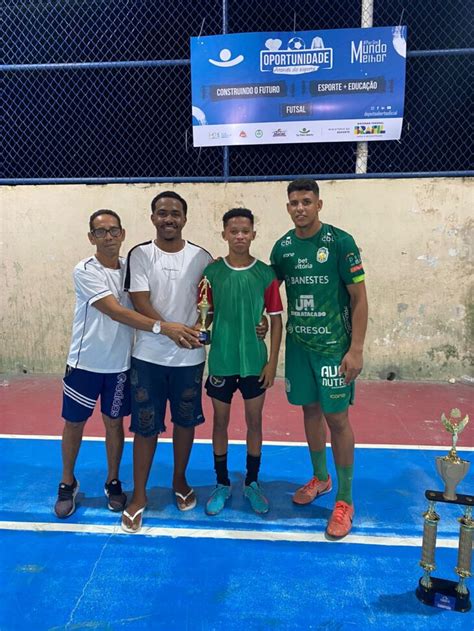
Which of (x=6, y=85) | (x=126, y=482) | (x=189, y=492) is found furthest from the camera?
(x=6, y=85)

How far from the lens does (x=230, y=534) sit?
2.76m

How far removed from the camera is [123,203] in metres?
5.72

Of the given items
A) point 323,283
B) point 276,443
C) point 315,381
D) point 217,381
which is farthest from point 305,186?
point 276,443

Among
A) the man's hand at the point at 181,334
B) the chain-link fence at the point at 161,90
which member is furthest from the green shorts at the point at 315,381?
the chain-link fence at the point at 161,90

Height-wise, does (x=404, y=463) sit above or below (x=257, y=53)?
below

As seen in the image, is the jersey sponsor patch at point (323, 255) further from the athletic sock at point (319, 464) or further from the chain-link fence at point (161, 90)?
the chain-link fence at point (161, 90)

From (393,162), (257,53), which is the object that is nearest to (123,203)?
(257,53)

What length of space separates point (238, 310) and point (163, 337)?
Result: 447 mm

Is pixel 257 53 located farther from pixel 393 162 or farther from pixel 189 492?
pixel 189 492

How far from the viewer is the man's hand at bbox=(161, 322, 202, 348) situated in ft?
8.44

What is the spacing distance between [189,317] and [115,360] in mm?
514

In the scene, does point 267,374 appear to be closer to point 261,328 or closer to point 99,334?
point 261,328

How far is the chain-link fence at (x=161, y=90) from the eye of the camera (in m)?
5.68

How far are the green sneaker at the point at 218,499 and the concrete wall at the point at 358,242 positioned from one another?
10.4ft
